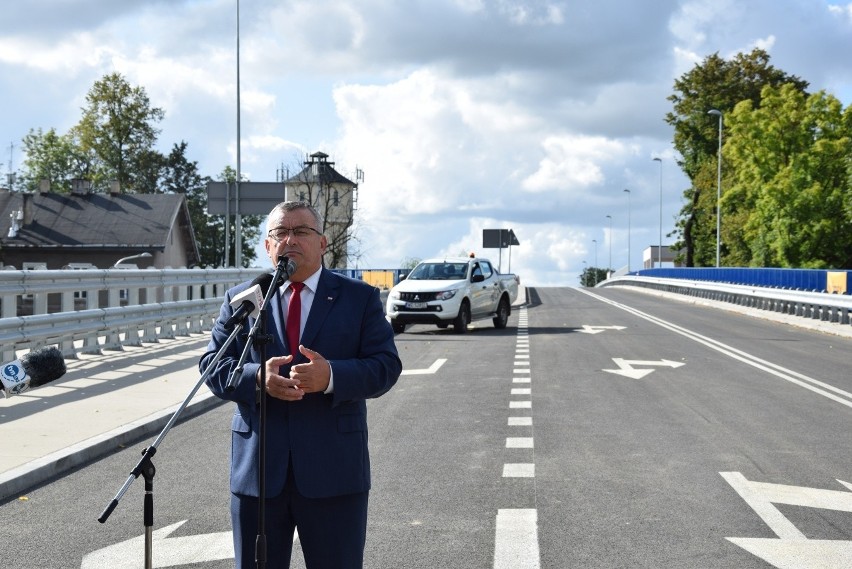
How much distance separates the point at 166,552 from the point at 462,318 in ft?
67.8

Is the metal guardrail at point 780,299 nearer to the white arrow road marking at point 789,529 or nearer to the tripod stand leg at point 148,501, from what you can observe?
the white arrow road marking at point 789,529

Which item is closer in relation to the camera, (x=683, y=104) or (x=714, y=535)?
(x=714, y=535)

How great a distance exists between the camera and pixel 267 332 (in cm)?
409

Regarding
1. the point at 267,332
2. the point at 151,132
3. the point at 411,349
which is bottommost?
the point at 411,349

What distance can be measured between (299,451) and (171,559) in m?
2.44

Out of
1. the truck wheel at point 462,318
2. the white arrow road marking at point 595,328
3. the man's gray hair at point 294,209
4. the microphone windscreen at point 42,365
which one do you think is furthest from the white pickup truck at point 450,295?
the microphone windscreen at point 42,365

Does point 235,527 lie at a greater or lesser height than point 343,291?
lesser

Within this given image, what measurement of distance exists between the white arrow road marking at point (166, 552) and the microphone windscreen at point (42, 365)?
2.62 m

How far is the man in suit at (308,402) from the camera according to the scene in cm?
402

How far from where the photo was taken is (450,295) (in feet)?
86.9

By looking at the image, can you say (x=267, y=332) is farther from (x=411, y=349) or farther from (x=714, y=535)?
(x=411, y=349)

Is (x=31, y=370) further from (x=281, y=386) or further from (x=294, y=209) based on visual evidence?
(x=294, y=209)

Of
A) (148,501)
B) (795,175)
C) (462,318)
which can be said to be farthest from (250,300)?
(795,175)

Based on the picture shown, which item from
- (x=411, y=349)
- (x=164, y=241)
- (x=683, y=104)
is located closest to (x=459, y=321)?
(x=411, y=349)
